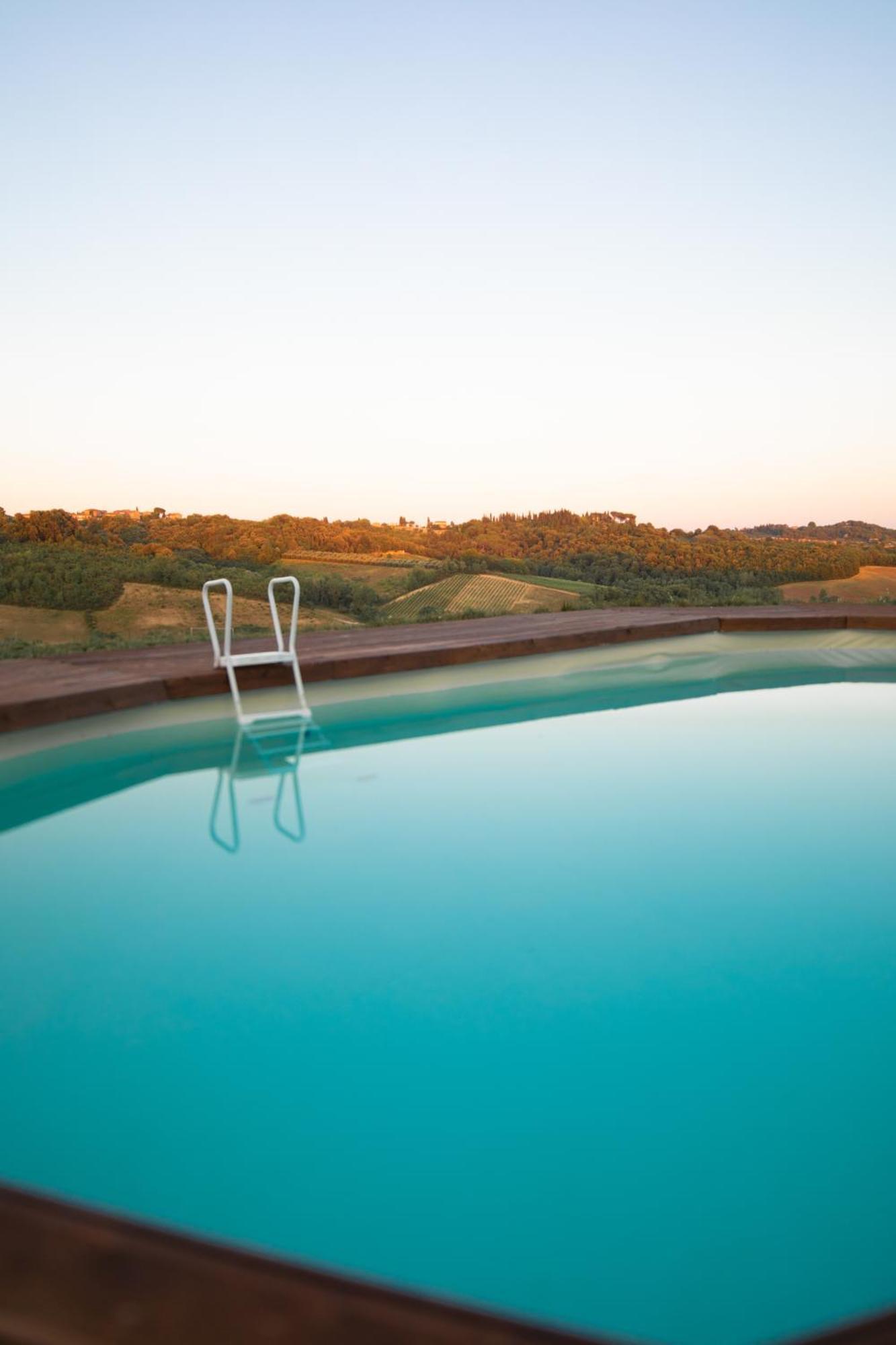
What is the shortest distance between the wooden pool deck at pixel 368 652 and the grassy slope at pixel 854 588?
2.11 metres

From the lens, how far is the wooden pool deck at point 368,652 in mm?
4332

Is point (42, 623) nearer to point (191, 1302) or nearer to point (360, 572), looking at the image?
point (360, 572)

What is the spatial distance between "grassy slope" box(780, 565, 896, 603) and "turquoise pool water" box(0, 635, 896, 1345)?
675cm

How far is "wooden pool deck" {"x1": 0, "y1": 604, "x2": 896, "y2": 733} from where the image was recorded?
171 inches

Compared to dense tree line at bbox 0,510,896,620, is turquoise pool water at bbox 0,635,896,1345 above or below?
below

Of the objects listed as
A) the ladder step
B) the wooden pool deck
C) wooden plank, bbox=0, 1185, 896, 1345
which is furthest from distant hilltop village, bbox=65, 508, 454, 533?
wooden plank, bbox=0, 1185, 896, 1345

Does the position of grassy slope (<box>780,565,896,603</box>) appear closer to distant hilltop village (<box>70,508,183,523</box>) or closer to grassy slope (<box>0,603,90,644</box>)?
grassy slope (<box>0,603,90,644</box>)

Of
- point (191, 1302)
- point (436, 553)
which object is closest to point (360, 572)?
point (436, 553)

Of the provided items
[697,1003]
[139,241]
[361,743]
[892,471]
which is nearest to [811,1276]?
[697,1003]

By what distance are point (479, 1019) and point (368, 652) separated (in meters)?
3.60

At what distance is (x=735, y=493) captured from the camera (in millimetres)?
15695

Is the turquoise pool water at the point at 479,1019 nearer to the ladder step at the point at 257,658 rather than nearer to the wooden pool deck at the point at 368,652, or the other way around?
the wooden pool deck at the point at 368,652

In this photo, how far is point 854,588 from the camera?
36.1 ft

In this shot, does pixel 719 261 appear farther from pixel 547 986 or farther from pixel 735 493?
pixel 547 986
